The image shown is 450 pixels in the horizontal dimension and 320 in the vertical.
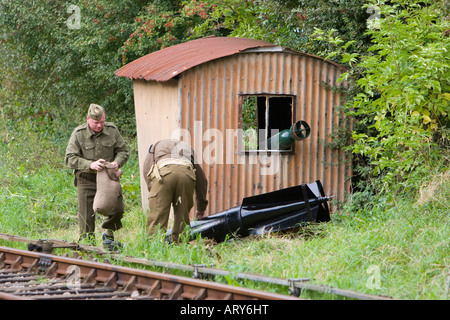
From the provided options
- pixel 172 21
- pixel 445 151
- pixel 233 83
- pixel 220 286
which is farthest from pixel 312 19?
pixel 220 286

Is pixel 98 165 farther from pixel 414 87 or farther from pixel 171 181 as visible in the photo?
pixel 414 87

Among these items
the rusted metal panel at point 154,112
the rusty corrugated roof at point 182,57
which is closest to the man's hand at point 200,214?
the rusted metal panel at point 154,112

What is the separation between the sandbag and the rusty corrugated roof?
1878 millimetres

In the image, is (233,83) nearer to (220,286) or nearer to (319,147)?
(319,147)

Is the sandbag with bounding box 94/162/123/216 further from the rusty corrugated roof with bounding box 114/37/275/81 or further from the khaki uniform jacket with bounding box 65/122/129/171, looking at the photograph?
the rusty corrugated roof with bounding box 114/37/275/81

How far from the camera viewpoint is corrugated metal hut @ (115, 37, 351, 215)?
10.0 m

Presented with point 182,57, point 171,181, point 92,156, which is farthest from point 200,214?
point 182,57

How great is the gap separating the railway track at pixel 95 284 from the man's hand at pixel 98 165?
1.48 metres

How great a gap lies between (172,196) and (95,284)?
2002mm

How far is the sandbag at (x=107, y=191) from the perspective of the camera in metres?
8.16

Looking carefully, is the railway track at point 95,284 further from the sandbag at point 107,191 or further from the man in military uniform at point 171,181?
the man in military uniform at point 171,181

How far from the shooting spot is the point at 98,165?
8.25m

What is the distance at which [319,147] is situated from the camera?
33.7 ft
